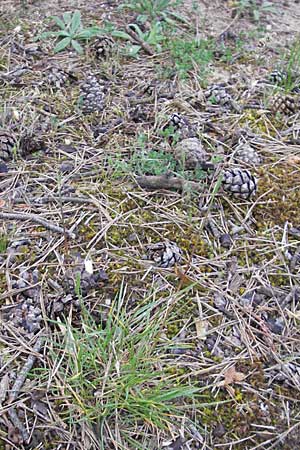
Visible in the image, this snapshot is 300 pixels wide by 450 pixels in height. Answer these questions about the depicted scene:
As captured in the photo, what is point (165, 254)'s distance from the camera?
173cm

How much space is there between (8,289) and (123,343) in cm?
41

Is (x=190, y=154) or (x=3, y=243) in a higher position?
(x=190, y=154)

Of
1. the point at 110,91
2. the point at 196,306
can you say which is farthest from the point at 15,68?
the point at 196,306

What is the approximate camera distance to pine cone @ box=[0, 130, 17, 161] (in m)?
2.02

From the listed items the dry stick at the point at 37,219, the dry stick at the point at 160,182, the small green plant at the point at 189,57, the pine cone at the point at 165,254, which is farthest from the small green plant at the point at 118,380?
the small green plant at the point at 189,57

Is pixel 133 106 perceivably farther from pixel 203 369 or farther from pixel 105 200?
pixel 203 369

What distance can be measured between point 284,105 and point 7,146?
3.76ft

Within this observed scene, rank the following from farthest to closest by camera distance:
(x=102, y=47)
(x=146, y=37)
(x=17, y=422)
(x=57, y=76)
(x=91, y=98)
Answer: (x=146, y=37)
(x=102, y=47)
(x=57, y=76)
(x=91, y=98)
(x=17, y=422)

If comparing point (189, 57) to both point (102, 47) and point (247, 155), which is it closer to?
point (102, 47)

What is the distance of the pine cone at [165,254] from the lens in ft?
5.65

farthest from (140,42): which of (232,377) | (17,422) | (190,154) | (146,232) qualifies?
(17,422)

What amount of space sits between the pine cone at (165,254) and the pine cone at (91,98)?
76 centimetres

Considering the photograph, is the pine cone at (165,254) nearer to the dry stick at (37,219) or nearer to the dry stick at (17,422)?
the dry stick at (37,219)

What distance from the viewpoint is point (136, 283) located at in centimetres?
167
